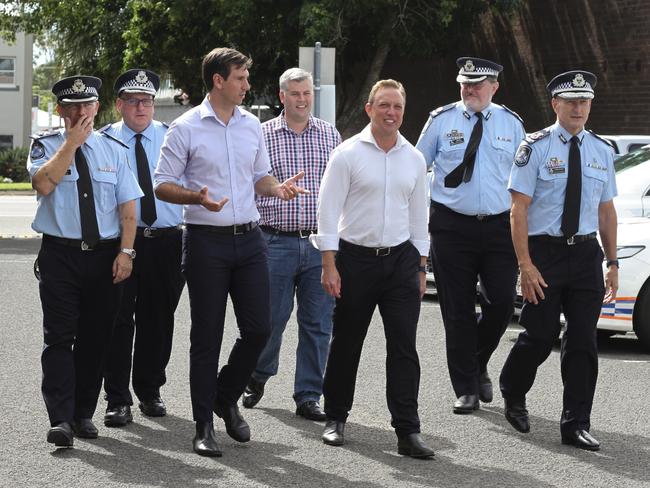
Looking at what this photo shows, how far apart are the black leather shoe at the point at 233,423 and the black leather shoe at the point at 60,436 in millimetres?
817

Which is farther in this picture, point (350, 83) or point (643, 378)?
point (350, 83)

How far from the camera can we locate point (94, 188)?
7230 mm

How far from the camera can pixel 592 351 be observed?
747 centimetres

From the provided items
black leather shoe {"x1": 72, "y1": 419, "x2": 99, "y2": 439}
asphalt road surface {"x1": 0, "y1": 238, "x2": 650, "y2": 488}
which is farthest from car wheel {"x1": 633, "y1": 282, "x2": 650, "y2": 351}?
black leather shoe {"x1": 72, "y1": 419, "x2": 99, "y2": 439}

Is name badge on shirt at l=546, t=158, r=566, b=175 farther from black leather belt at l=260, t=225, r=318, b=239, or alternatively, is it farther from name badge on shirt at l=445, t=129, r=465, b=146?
black leather belt at l=260, t=225, r=318, b=239

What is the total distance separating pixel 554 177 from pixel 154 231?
2358 mm

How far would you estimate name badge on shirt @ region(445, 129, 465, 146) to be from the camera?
27.7 ft

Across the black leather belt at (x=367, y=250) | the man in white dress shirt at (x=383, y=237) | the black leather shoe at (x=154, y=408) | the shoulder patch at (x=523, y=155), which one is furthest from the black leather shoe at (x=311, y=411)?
the shoulder patch at (x=523, y=155)

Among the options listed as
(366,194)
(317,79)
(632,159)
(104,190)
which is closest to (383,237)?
(366,194)

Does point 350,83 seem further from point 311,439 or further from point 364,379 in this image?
point 311,439

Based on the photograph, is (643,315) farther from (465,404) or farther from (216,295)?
(216,295)

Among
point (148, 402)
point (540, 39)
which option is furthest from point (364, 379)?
point (540, 39)

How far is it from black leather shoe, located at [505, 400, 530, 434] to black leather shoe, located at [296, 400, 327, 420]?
109 centimetres

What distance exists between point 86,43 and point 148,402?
26.7 metres
